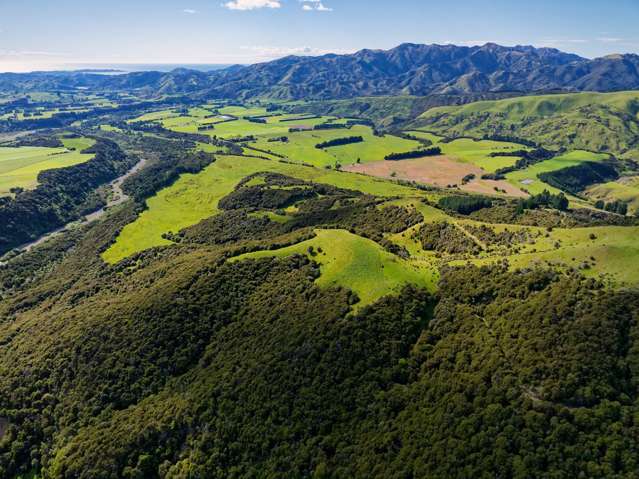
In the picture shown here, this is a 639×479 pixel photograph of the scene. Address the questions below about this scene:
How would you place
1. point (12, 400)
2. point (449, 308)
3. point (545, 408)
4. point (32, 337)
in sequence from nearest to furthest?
point (545, 408) → point (449, 308) → point (12, 400) → point (32, 337)

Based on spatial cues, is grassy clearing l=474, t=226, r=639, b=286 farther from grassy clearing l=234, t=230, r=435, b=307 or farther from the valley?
grassy clearing l=234, t=230, r=435, b=307

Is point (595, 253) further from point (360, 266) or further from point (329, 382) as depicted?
point (329, 382)

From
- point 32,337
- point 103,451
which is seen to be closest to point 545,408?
point 103,451

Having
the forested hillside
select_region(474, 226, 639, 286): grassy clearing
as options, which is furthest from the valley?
select_region(474, 226, 639, 286): grassy clearing

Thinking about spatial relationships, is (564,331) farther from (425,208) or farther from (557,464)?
(425,208)

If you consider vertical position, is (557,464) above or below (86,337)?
above

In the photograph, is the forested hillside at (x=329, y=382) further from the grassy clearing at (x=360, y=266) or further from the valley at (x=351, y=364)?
the grassy clearing at (x=360, y=266)

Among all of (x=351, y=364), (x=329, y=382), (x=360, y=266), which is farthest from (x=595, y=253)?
(x=329, y=382)

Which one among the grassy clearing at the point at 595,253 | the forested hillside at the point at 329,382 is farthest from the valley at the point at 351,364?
the grassy clearing at the point at 595,253

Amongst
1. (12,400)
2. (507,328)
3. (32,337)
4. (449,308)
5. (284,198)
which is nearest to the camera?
(507,328)
